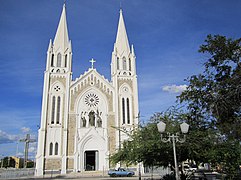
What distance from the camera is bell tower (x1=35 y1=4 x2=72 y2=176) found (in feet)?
107

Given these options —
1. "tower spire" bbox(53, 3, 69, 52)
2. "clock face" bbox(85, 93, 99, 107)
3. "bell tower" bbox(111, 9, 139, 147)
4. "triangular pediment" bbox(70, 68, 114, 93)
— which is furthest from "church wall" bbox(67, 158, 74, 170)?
"tower spire" bbox(53, 3, 69, 52)

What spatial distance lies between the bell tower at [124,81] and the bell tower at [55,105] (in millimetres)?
7529

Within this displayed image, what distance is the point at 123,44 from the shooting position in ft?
134

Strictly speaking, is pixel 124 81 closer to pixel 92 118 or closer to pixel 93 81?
pixel 93 81

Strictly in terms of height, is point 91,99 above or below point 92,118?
above

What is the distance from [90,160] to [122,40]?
68.1 feet

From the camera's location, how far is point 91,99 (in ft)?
121

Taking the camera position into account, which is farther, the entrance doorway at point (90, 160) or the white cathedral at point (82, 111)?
the entrance doorway at point (90, 160)

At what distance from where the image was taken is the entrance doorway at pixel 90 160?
34.7 metres

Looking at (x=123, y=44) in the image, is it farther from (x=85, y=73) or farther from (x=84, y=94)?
(x=84, y=94)

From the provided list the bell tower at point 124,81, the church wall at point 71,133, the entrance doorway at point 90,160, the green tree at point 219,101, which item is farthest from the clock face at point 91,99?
the green tree at point 219,101

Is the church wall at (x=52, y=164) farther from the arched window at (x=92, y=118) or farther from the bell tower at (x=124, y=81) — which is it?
the bell tower at (x=124, y=81)

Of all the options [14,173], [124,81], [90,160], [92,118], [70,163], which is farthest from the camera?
→ [124,81]

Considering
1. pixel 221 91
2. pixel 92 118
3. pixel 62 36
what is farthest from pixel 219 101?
pixel 62 36
